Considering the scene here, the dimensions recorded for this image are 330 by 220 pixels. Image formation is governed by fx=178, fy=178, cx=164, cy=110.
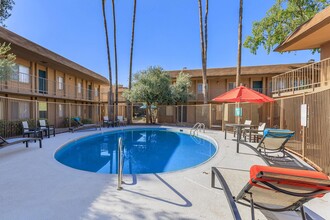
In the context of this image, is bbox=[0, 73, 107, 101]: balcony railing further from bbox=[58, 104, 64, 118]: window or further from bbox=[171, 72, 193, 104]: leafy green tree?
bbox=[171, 72, 193, 104]: leafy green tree

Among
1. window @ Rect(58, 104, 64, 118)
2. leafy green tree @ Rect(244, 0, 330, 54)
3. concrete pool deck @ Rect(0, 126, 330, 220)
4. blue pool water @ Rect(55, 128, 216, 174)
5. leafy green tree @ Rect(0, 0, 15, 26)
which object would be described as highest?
leafy green tree @ Rect(244, 0, 330, 54)

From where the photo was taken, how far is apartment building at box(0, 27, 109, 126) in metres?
11.6

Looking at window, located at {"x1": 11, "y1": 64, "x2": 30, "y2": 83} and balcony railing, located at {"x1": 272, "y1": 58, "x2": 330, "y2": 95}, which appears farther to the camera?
window, located at {"x1": 11, "y1": 64, "x2": 30, "y2": 83}

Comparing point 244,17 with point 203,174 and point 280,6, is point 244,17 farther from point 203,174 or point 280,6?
point 203,174

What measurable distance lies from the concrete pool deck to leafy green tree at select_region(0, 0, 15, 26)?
7760mm

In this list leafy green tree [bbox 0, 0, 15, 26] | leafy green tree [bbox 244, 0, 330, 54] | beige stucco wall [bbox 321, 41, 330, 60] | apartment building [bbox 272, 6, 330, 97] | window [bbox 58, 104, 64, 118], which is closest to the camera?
apartment building [bbox 272, 6, 330, 97]

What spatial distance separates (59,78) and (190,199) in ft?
60.8

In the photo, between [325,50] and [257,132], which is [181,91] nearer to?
[257,132]

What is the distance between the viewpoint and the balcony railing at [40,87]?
12109 mm

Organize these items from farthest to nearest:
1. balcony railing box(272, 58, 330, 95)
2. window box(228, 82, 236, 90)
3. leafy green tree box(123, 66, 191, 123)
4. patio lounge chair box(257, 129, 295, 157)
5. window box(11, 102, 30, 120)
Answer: window box(228, 82, 236, 90) < leafy green tree box(123, 66, 191, 123) < window box(11, 102, 30, 120) < balcony railing box(272, 58, 330, 95) < patio lounge chair box(257, 129, 295, 157)

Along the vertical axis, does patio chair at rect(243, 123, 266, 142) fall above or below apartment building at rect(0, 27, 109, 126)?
below

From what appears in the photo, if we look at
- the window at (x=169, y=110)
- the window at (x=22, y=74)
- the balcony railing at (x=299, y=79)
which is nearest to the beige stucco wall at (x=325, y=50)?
the balcony railing at (x=299, y=79)

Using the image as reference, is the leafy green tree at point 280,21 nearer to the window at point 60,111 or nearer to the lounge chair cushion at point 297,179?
the lounge chair cushion at point 297,179

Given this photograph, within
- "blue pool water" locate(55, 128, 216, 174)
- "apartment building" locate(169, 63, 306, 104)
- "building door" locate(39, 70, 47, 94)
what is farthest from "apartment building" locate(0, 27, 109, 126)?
"apartment building" locate(169, 63, 306, 104)
